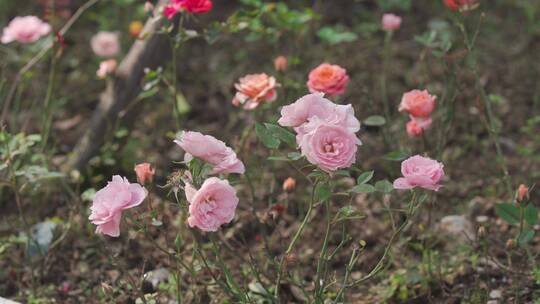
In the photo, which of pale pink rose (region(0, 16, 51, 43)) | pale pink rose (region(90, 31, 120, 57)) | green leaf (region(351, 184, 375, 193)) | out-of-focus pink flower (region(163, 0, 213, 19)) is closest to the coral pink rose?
out-of-focus pink flower (region(163, 0, 213, 19))

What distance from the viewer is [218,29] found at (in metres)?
2.73

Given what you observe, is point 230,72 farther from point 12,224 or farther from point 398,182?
point 398,182

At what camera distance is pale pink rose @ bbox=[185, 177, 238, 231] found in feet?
5.90

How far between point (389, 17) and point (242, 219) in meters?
0.88

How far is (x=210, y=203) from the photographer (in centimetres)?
183

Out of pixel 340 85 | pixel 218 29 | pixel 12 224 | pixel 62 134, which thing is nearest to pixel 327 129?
pixel 340 85

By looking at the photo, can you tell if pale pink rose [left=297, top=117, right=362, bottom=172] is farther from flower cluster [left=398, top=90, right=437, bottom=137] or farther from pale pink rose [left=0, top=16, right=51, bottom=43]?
pale pink rose [left=0, top=16, right=51, bottom=43]

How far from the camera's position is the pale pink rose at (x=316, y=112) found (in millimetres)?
1864

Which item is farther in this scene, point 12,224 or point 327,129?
point 12,224

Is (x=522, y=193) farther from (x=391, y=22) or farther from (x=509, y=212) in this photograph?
(x=391, y=22)

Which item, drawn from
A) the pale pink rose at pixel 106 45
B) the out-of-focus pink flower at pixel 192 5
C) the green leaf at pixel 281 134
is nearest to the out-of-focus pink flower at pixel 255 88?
the out-of-focus pink flower at pixel 192 5

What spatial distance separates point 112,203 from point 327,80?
0.80m

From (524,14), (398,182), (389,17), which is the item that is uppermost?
(398,182)

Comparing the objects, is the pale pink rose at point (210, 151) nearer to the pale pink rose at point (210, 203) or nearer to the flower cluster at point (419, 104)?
the pale pink rose at point (210, 203)
